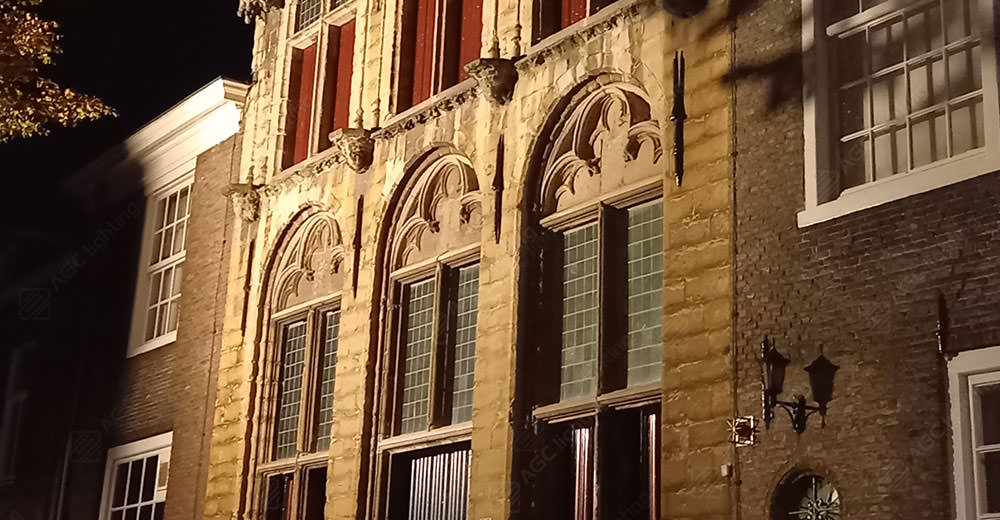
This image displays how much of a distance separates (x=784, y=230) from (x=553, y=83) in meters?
3.78

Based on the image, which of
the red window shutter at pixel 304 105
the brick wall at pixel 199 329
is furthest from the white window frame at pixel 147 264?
the red window shutter at pixel 304 105

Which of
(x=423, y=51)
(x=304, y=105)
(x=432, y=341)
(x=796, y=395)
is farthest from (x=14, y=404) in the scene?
(x=796, y=395)

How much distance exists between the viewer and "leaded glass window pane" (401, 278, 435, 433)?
14234 mm

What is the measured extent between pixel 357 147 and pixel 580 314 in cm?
452

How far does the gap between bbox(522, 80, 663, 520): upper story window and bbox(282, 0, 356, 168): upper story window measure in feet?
Result: 15.8

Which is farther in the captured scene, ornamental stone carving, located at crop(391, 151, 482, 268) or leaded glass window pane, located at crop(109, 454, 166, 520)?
leaded glass window pane, located at crop(109, 454, 166, 520)

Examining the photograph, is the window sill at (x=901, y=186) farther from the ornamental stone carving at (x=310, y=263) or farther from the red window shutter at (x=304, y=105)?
the red window shutter at (x=304, y=105)

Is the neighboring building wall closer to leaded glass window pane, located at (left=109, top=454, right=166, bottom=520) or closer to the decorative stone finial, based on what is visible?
the decorative stone finial

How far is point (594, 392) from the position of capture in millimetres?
11977

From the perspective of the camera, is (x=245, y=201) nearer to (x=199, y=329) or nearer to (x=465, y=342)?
(x=199, y=329)

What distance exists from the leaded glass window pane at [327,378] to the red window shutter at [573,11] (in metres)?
4.86

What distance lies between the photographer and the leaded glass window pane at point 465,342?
13578 mm

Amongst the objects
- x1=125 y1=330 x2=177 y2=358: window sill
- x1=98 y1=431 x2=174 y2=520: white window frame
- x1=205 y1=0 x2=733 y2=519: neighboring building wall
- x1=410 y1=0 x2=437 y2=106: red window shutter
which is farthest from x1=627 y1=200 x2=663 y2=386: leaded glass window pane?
x1=125 y1=330 x2=177 y2=358: window sill

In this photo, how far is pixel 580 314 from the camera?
12.4 m
